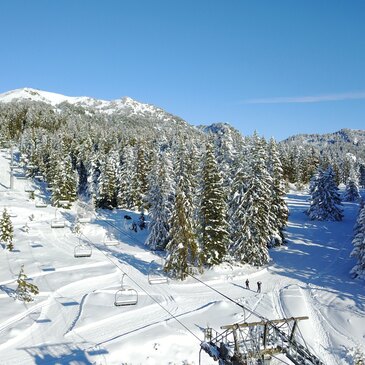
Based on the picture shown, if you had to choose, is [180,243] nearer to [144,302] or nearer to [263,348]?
[144,302]

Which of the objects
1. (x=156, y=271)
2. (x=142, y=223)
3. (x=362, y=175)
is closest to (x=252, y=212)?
(x=156, y=271)

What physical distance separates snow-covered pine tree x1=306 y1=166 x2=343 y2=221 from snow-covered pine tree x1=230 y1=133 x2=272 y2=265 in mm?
28278

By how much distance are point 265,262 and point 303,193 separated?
63.8 m

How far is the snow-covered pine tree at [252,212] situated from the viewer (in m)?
44.7

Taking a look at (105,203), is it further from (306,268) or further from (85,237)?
(306,268)

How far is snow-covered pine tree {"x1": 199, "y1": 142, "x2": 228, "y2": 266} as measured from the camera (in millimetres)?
43844

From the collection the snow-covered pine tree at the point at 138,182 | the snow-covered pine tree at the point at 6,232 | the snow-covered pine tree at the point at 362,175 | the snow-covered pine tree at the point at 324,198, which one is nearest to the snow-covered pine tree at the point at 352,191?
the snow-covered pine tree at the point at 324,198

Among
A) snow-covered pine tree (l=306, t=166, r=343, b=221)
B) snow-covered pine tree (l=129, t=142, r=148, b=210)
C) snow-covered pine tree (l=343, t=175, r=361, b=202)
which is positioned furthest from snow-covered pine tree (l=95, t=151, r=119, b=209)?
snow-covered pine tree (l=343, t=175, r=361, b=202)

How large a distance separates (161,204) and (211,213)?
937cm

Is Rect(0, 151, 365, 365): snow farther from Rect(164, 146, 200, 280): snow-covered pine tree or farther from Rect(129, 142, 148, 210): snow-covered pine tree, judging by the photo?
Rect(129, 142, 148, 210): snow-covered pine tree

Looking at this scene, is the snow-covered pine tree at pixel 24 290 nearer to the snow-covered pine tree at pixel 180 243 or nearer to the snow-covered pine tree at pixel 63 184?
the snow-covered pine tree at pixel 180 243

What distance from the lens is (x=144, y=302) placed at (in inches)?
1383

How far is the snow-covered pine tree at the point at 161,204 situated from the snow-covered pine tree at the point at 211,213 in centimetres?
753

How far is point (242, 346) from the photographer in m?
15.3
